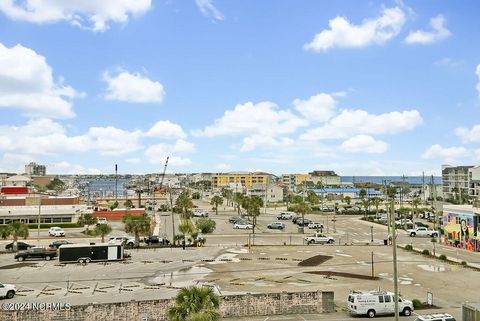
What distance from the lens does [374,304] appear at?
31703mm

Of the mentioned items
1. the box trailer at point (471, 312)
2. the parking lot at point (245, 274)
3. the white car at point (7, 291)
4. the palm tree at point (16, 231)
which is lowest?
the parking lot at point (245, 274)

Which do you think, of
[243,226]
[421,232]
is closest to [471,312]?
[421,232]

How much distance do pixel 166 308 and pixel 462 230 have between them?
176 ft

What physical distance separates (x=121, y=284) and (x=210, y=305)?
71.9 ft

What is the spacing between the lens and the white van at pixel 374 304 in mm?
31344

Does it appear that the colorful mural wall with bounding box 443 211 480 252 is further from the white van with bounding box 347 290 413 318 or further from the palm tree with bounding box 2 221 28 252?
the palm tree with bounding box 2 221 28 252

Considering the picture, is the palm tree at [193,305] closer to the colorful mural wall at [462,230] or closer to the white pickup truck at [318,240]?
the white pickup truck at [318,240]

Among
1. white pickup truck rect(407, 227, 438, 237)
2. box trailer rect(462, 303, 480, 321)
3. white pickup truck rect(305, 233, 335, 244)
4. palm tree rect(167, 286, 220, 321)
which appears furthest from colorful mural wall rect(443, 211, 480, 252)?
palm tree rect(167, 286, 220, 321)

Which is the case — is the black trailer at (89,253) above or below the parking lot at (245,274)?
above

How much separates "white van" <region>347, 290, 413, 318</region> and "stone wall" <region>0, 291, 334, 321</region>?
1.60 m

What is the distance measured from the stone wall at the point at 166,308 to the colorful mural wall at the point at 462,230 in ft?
136

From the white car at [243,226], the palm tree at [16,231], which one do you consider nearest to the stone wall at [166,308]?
the palm tree at [16,231]

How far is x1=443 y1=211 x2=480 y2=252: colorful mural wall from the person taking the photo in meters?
64.6

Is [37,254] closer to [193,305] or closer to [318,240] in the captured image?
[318,240]
